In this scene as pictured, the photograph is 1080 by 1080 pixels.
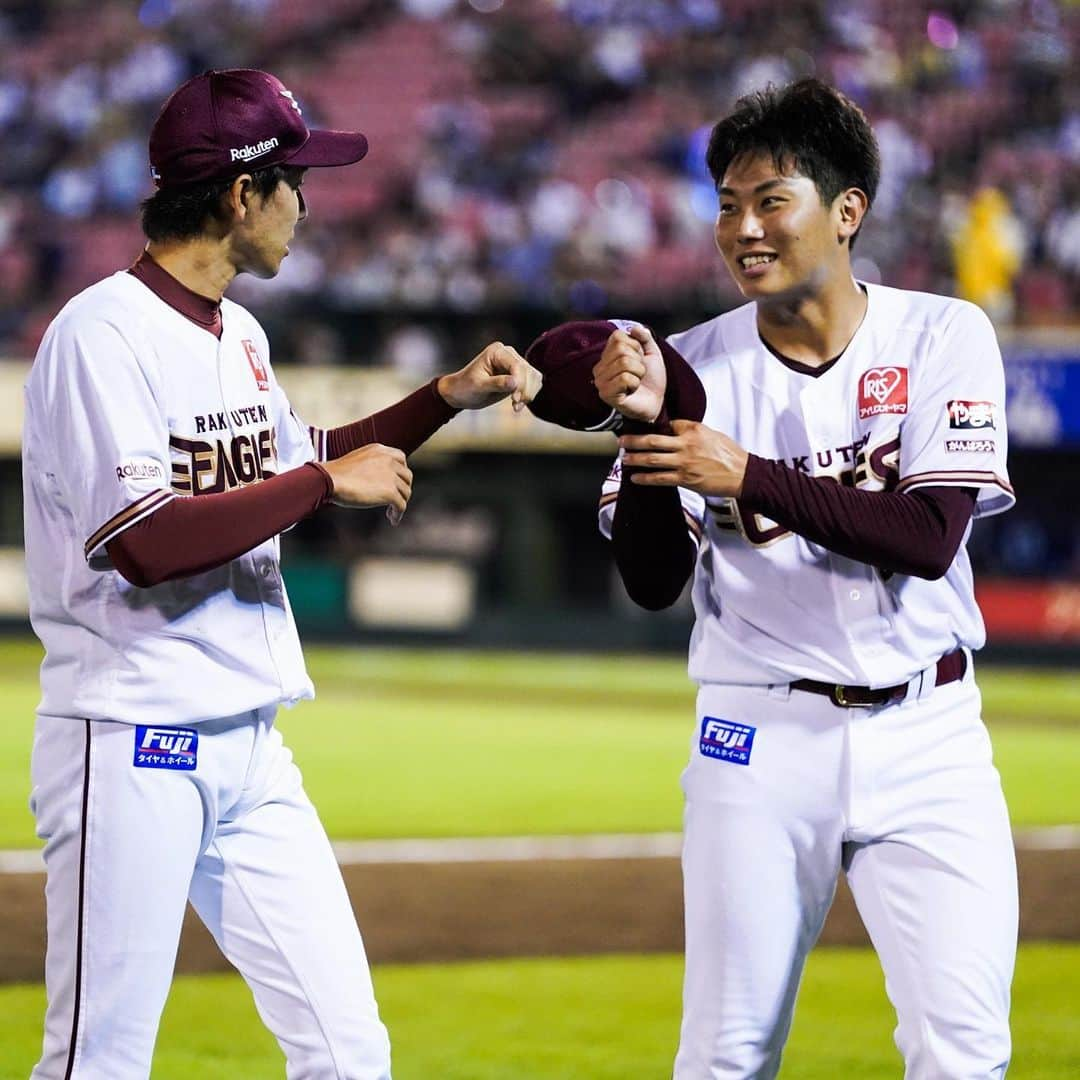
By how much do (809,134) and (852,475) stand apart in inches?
21.9

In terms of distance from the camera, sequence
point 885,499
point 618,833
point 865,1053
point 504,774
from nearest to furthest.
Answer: point 885,499, point 865,1053, point 618,833, point 504,774

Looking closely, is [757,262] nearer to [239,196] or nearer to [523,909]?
[239,196]

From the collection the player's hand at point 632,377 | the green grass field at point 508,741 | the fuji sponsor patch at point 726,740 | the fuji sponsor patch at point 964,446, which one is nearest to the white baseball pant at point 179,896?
the fuji sponsor patch at point 726,740

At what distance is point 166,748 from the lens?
2883 millimetres

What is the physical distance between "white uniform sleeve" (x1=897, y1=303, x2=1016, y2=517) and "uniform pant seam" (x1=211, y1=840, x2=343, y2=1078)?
4.05 feet

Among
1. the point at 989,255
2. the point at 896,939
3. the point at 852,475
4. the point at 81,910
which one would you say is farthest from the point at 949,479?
the point at 989,255

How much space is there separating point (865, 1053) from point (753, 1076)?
1907 mm

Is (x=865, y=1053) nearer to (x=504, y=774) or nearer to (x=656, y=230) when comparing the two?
(x=504, y=774)

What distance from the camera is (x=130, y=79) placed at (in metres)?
21.4

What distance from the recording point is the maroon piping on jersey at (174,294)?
2994 mm

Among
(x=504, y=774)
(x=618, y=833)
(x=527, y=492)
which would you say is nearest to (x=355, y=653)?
(x=527, y=492)

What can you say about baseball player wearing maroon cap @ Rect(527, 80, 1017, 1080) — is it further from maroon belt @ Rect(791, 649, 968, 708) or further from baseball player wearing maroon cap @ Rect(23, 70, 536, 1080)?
baseball player wearing maroon cap @ Rect(23, 70, 536, 1080)

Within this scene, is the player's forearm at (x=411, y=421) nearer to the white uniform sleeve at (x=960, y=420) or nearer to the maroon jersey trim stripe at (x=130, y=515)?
the maroon jersey trim stripe at (x=130, y=515)

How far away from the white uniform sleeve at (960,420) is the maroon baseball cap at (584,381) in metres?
0.35
